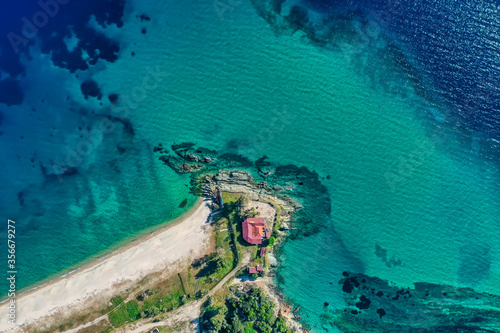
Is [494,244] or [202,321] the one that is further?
[494,244]

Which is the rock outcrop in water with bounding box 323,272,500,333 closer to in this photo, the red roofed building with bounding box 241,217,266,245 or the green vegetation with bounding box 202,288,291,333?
the green vegetation with bounding box 202,288,291,333

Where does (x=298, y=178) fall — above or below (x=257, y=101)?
below

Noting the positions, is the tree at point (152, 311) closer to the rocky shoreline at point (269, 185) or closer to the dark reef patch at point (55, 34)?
the rocky shoreline at point (269, 185)

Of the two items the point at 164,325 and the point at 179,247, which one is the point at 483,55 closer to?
the point at 179,247

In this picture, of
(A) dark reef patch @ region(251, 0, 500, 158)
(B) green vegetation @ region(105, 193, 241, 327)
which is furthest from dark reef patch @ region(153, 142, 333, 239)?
(A) dark reef patch @ region(251, 0, 500, 158)

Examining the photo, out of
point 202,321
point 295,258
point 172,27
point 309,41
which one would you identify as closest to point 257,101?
point 309,41

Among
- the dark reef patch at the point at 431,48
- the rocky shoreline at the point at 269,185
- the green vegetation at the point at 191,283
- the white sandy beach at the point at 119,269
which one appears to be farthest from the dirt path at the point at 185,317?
the dark reef patch at the point at 431,48
